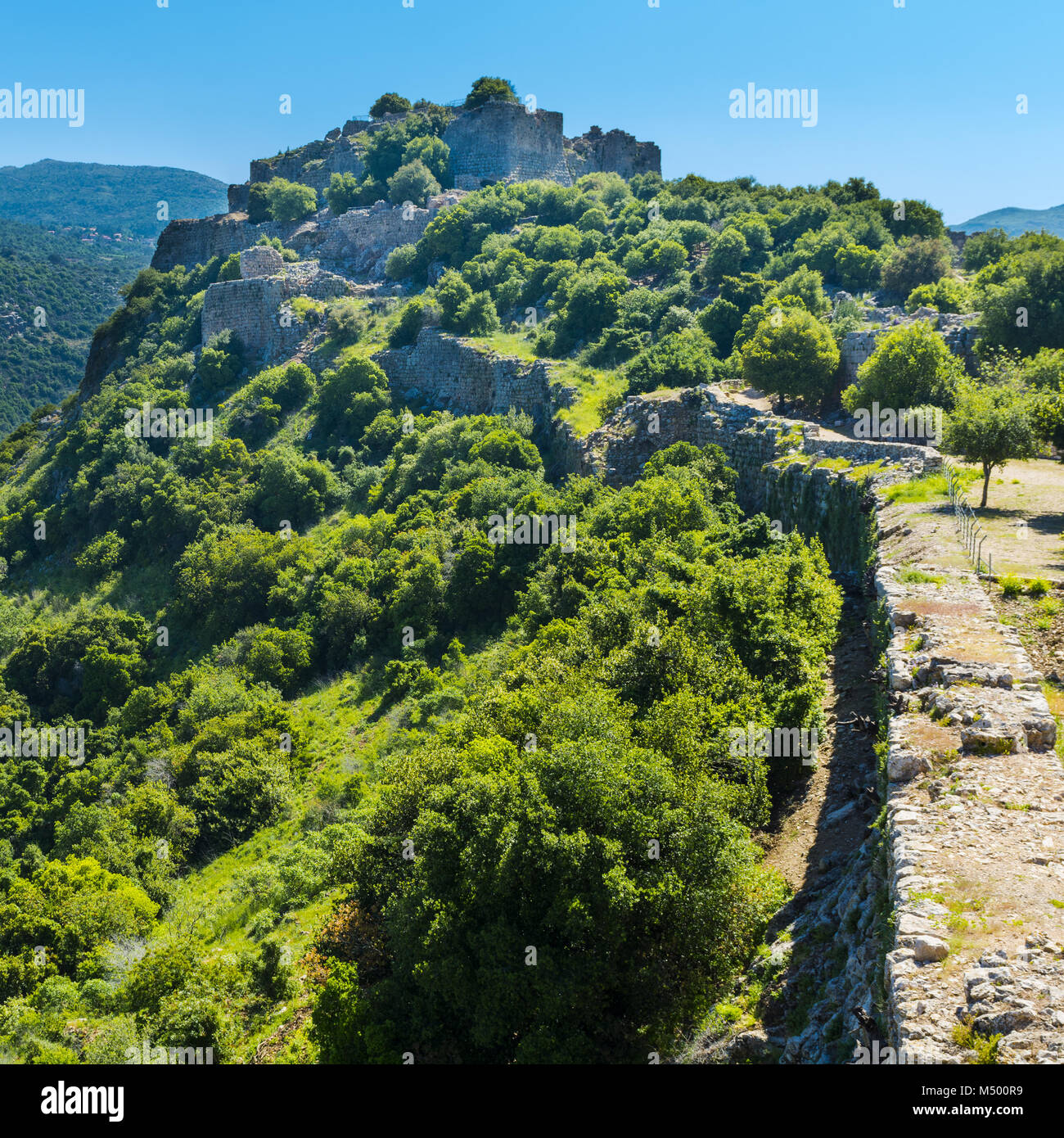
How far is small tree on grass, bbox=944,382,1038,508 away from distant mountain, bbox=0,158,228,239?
14204 cm

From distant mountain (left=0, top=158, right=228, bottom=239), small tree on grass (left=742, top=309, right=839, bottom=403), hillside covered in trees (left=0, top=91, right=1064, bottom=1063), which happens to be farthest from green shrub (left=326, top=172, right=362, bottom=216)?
distant mountain (left=0, top=158, right=228, bottom=239)

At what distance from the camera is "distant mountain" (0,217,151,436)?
284 ft

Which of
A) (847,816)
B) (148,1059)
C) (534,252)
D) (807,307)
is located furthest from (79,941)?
(534,252)

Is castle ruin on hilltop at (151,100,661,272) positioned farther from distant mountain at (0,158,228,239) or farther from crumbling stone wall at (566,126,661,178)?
distant mountain at (0,158,228,239)

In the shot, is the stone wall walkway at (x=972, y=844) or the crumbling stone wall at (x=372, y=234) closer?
the stone wall walkway at (x=972, y=844)

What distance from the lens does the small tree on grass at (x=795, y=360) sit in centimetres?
2875

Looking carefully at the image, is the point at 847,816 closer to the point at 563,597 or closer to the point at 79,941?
the point at 563,597

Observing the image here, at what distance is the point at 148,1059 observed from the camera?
13.6 m

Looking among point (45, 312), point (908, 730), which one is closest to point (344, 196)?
point (45, 312)

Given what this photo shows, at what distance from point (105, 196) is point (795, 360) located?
162559 mm

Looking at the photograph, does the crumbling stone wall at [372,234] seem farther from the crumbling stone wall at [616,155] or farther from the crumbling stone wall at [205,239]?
the crumbling stone wall at [616,155]

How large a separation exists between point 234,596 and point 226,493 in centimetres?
736

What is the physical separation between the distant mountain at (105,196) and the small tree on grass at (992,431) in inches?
5592

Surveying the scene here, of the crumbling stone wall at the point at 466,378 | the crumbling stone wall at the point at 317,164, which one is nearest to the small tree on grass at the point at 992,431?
the crumbling stone wall at the point at 466,378
